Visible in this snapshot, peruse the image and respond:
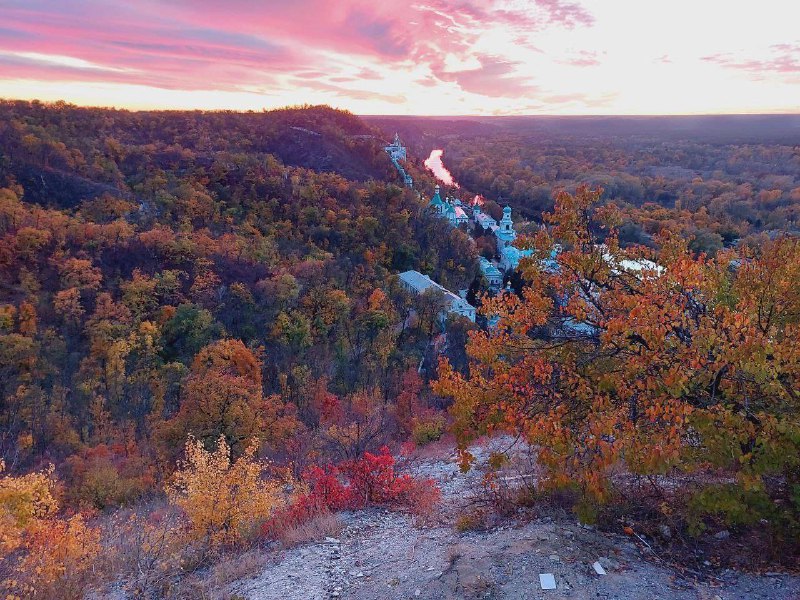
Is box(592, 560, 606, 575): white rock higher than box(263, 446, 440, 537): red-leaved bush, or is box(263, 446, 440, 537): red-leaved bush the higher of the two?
box(592, 560, 606, 575): white rock

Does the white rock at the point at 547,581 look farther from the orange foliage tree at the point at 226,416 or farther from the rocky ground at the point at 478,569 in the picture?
the orange foliage tree at the point at 226,416

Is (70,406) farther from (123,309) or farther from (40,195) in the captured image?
(40,195)

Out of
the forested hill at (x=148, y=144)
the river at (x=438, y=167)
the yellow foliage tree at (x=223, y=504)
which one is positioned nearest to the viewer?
the yellow foliage tree at (x=223, y=504)

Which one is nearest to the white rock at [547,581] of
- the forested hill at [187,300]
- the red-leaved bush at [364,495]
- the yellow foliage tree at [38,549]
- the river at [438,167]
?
the red-leaved bush at [364,495]

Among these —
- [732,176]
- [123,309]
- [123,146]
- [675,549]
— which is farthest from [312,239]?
[732,176]

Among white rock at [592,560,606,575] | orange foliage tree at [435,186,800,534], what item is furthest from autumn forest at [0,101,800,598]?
white rock at [592,560,606,575]

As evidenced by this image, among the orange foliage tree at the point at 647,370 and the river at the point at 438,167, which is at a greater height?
the river at the point at 438,167

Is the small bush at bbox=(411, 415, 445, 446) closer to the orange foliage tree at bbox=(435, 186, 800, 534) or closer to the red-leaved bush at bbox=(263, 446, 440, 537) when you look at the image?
the red-leaved bush at bbox=(263, 446, 440, 537)
